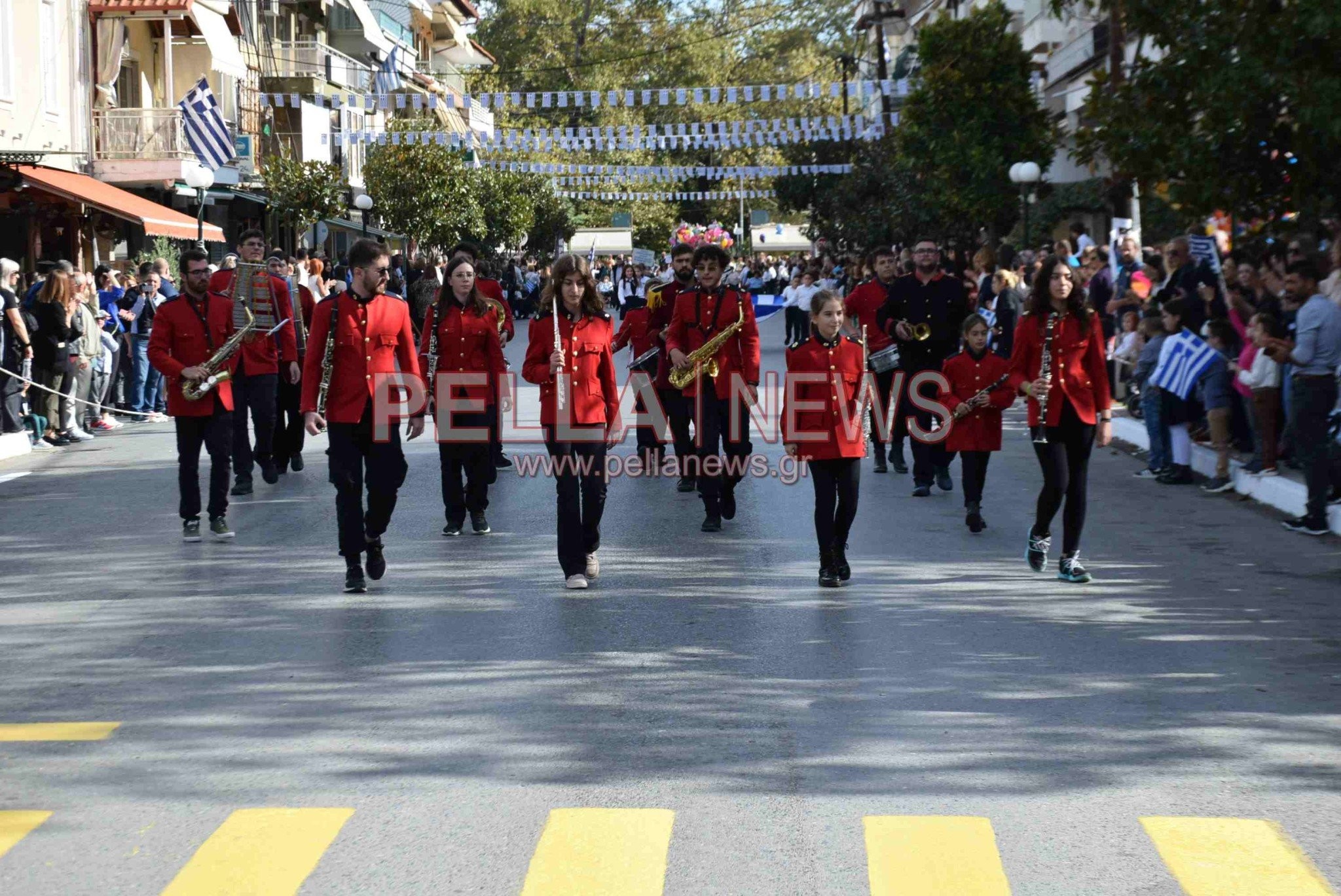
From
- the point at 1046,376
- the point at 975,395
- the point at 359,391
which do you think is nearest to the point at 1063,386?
the point at 1046,376

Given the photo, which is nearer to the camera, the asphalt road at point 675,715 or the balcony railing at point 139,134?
the asphalt road at point 675,715

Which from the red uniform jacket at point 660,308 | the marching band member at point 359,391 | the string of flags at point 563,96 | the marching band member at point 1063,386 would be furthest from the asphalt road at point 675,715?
the string of flags at point 563,96

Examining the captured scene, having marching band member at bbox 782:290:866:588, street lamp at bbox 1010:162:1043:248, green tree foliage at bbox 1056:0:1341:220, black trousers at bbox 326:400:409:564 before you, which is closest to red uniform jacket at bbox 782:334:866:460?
marching band member at bbox 782:290:866:588

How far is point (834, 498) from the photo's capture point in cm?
992

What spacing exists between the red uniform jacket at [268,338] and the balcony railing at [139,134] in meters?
20.1

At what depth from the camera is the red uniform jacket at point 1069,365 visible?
32.3 ft

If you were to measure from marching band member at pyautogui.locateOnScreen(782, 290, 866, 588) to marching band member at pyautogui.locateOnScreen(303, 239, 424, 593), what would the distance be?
2.06 m

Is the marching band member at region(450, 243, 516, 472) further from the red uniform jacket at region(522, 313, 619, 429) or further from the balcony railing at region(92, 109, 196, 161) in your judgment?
the balcony railing at region(92, 109, 196, 161)

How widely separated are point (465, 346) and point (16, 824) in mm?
6227

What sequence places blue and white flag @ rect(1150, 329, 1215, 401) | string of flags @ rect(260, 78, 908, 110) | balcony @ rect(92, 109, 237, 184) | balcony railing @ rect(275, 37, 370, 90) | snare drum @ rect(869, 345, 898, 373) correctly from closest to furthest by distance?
snare drum @ rect(869, 345, 898, 373) < blue and white flag @ rect(1150, 329, 1215, 401) < balcony @ rect(92, 109, 237, 184) < string of flags @ rect(260, 78, 908, 110) < balcony railing @ rect(275, 37, 370, 90)

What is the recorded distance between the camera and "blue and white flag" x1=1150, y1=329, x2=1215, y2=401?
1448 centimetres

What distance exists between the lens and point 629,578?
10195mm

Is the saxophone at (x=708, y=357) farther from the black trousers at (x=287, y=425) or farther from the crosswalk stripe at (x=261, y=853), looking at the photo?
the crosswalk stripe at (x=261, y=853)

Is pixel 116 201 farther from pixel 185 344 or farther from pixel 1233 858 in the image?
pixel 1233 858
